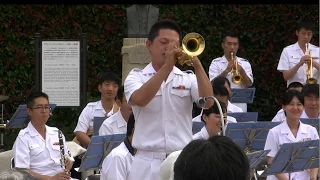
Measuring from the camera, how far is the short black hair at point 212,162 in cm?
274

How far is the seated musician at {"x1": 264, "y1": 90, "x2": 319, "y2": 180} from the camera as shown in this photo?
8.09 metres

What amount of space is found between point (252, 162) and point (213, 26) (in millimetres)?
6710

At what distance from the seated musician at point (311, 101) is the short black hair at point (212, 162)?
6728 mm

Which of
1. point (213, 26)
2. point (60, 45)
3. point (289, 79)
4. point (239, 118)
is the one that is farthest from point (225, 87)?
point (213, 26)

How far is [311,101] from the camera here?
9.48m

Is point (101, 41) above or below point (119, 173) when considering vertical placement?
above

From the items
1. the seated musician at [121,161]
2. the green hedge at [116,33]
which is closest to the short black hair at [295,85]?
the green hedge at [116,33]

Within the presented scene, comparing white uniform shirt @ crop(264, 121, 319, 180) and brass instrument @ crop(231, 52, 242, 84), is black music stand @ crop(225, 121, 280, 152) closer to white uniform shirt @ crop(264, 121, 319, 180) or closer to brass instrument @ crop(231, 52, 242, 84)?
white uniform shirt @ crop(264, 121, 319, 180)

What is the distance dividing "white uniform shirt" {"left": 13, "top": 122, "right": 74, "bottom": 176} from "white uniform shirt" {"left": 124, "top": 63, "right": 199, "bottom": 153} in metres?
2.69

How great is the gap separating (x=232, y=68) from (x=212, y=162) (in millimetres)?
8736

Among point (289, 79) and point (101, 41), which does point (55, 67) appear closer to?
point (101, 41)

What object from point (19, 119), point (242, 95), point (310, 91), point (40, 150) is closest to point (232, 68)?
point (242, 95)

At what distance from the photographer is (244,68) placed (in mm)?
11742

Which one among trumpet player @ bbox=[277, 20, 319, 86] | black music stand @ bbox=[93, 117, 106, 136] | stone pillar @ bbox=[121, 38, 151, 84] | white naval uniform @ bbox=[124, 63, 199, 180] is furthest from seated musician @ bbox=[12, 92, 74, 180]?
trumpet player @ bbox=[277, 20, 319, 86]
